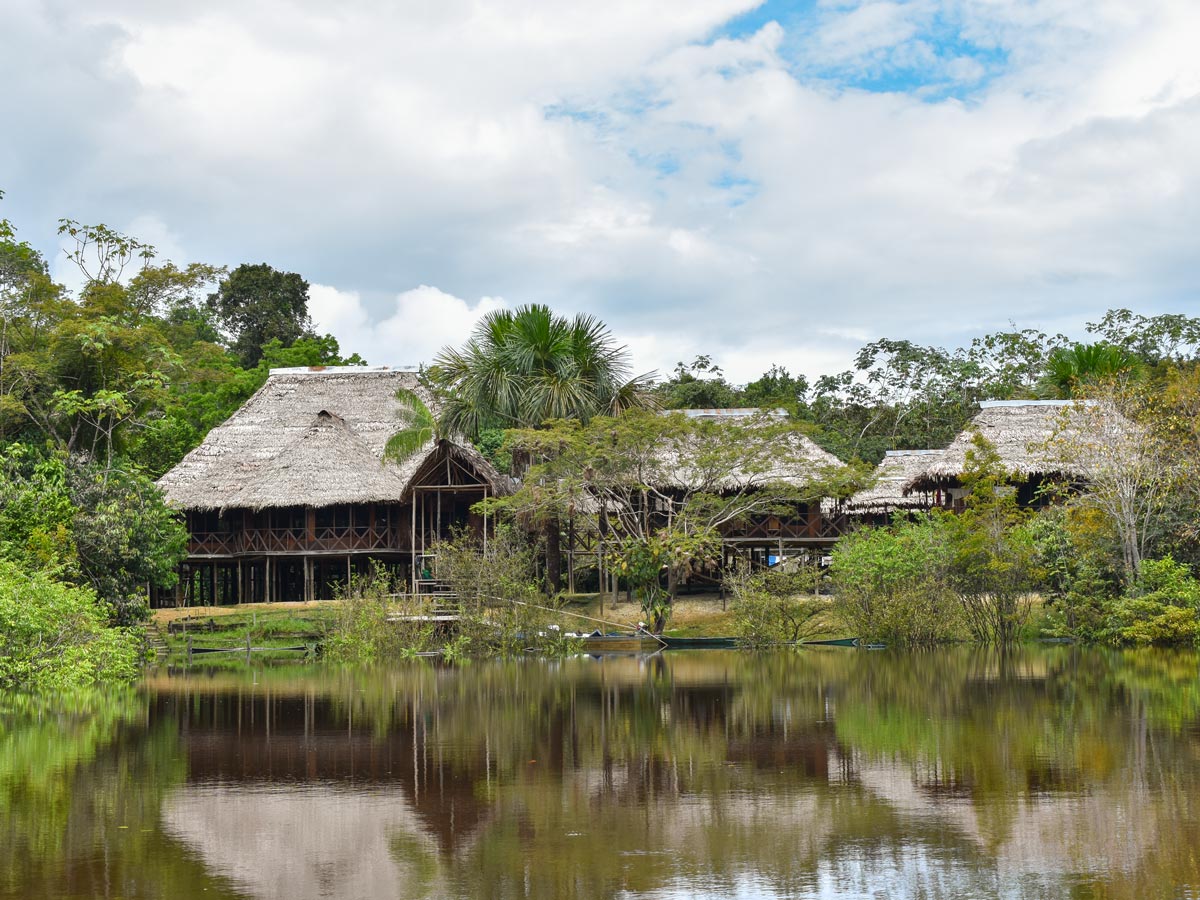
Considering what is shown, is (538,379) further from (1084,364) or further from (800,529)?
(1084,364)

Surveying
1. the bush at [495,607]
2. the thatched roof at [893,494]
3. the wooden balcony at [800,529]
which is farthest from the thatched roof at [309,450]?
the thatched roof at [893,494]

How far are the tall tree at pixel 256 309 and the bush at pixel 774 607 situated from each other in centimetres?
3309

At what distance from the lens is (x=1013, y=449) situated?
35.4m

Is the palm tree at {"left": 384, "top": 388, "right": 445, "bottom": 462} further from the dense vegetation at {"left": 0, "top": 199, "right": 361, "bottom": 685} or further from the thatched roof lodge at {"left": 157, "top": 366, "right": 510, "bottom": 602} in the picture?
the dense vegetation at {"left": 0, "top": 199, "right": 361, "bottom": 685}

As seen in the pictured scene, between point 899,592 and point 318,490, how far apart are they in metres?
16.1

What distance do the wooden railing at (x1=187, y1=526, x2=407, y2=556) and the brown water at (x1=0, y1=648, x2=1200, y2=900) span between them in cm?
1834

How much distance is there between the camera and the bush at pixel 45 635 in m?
19.2

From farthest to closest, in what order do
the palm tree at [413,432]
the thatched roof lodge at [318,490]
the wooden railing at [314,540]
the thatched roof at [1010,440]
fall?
the wooden railing at [314,540], the thatched roof lodge at [318,490], the palm tree at [413,432], the thatched roof at [1010,440]

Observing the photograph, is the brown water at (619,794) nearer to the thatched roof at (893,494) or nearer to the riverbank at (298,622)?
the riverbank at (298,622)

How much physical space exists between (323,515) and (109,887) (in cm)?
3116

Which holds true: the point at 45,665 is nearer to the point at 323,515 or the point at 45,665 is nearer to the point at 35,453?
the point at 35,453

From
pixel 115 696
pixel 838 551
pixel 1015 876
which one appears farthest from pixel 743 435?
pixel 1015 876

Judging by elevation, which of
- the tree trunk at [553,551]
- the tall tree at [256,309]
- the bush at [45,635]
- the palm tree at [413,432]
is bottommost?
the bush at [45,635]

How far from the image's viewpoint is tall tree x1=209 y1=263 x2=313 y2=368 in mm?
57781
